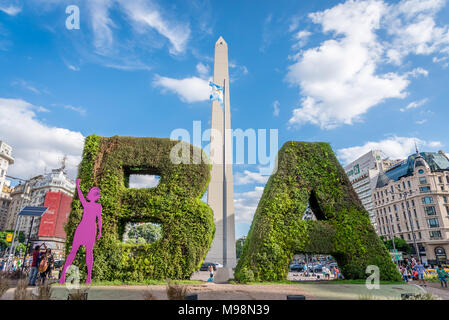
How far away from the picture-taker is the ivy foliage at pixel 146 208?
1051 cm

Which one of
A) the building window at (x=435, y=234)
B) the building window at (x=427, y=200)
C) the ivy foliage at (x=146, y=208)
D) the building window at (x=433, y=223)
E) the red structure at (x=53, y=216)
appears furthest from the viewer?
the red structure at (x=53, y=216)

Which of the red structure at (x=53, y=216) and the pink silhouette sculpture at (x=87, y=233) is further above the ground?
the red structure at (x=53, y=216)

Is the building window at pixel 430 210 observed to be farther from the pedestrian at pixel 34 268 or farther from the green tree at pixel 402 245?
the pedestrian at pixel 34 268

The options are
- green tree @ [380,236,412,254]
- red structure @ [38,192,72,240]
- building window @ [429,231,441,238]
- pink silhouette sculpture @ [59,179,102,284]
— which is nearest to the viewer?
pink silhouette sculpture @ [59,179,102,284]

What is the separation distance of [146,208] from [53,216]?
6008cm

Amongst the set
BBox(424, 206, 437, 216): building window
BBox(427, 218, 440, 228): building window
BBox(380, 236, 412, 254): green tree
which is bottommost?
BBox(380, 236, 412, 254): green tree

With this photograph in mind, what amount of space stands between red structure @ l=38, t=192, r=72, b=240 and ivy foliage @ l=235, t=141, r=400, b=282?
6110 centimetres

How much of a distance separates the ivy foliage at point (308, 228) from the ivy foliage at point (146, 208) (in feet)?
7.34

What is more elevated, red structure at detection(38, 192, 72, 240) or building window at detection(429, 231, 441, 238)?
red structure at detection(38, 192, 72, 240)

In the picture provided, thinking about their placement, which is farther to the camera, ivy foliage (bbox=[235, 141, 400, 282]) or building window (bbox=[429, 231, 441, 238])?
building window (bbox=[429, 231, 441, 238])

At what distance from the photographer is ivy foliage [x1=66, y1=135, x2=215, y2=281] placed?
1051 centimetres

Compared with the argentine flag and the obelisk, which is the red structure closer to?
the obelisk

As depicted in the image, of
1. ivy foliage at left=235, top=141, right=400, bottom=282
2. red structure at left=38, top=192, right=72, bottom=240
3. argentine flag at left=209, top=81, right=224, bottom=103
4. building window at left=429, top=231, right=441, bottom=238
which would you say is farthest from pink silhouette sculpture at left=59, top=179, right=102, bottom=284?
building window at left=429, top=231, right=441, bottom=238

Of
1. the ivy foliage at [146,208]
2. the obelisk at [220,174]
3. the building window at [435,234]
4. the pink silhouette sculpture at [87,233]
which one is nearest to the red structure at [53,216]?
the obelisk at [220,174]
